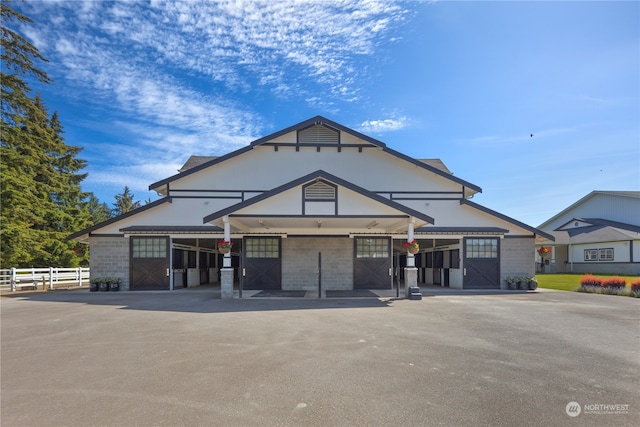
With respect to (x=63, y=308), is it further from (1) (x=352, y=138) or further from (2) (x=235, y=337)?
(1) (x=352, y=138)

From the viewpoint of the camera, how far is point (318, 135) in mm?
20422

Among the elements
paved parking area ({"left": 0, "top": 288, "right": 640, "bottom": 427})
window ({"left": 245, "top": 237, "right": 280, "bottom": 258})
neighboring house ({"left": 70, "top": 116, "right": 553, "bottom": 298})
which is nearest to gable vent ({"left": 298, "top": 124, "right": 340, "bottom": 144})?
neighboring house ({"left": 70, "top": 116, "right": 553, "bottom": 298})

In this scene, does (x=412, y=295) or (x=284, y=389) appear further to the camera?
(x=412, y=295)

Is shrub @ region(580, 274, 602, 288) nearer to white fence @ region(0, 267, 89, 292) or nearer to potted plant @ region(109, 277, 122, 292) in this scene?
potted plant @ region(109, 277, 122, 292)

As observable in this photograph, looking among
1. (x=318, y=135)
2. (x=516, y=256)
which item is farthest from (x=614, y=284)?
(x=318, y=135)

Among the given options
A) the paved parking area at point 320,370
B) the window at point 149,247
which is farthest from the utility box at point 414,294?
the window at point 149,247

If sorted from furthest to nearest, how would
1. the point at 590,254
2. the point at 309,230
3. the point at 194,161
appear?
1. the point at 590,254
2. the point at 194,161
3. the point at 309,230

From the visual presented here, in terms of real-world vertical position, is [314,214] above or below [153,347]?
above

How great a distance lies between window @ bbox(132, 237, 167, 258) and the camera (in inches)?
739

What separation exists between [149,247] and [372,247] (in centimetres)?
1171

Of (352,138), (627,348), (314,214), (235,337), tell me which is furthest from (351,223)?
(627,348)

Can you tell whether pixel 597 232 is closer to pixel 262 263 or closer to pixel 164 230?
pixel 262 263

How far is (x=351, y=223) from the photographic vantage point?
1634 centimetres

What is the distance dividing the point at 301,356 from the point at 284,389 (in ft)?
4.93
